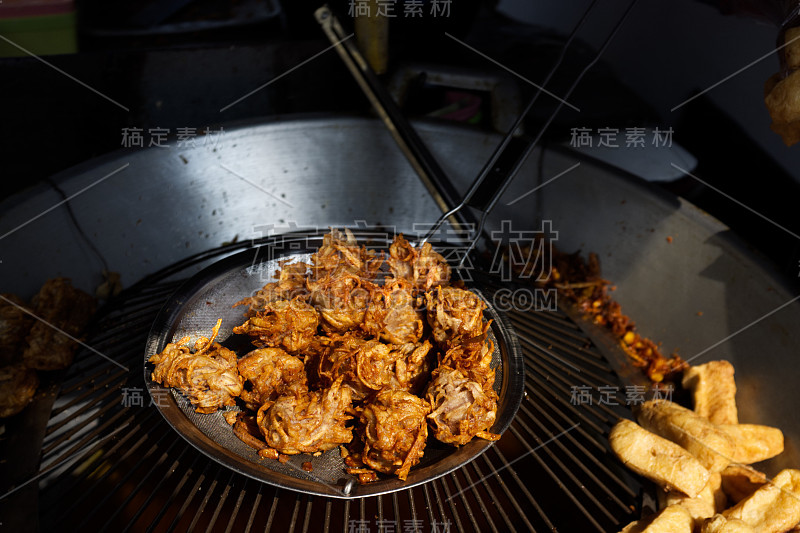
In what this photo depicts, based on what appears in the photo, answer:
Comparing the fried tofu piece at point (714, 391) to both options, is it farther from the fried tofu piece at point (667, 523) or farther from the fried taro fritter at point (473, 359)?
the fried taro fritter at point (473, 359)

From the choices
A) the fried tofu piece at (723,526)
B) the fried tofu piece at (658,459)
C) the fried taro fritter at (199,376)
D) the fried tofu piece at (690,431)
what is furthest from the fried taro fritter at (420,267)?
the fried tofu piece at (723,526)

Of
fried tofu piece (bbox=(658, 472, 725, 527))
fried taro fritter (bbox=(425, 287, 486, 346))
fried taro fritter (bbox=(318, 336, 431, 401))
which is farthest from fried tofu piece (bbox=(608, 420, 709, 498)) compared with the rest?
fried taro fritter (bbox=(318, 336, 431, 401))


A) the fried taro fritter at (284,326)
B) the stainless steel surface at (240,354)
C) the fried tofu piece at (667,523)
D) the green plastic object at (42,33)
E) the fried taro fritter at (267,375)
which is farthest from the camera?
the green plastic object at (42,33)

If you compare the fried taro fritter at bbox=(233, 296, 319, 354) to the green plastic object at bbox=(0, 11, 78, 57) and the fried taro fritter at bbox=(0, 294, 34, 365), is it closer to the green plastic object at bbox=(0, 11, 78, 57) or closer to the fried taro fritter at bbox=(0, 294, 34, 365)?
the fried taro fritter at bbox=(0, 294, 34, 365)

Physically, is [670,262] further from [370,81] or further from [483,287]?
[370,81]

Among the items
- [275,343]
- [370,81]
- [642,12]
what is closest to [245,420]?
[275,343]
